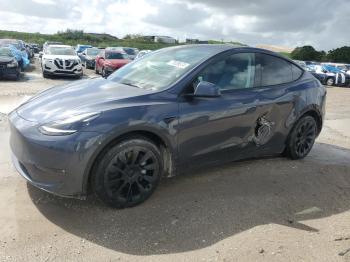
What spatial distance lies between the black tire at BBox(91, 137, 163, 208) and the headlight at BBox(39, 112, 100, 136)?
1.18 ft

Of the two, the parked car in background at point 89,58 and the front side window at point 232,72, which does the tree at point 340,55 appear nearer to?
the parked car in background at point 89,58

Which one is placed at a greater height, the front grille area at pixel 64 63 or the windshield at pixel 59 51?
the windshield at pixel 59 51

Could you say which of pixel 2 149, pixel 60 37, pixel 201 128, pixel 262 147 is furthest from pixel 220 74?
pixel 60 37

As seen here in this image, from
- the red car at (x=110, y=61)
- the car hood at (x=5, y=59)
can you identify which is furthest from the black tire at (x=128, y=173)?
the red car at (x=110, y=61)

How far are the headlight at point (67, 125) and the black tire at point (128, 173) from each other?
36 cm

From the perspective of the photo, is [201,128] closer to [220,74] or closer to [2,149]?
[220,74]

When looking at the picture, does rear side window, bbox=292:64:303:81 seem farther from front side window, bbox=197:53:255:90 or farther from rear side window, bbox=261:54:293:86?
front side window, bbox=197:53:255:90

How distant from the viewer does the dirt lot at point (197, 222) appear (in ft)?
11.5

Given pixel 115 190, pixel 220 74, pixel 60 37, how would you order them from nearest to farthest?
pixel 115 190
pixel 220 74
pixel 60 37

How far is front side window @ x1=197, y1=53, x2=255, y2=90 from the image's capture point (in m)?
4.70

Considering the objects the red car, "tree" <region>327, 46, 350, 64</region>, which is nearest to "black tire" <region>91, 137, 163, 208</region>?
the red car

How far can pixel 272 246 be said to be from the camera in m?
3.67

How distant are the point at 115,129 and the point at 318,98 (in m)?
3.47

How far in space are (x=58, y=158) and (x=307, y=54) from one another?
50.2 meters
